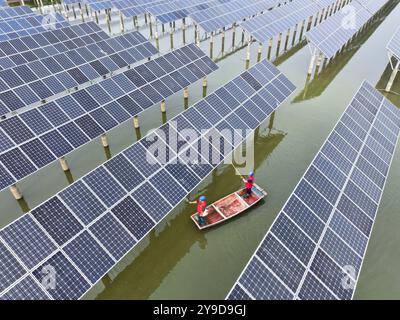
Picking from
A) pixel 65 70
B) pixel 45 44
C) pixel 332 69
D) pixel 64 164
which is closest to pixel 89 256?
pixel 64 164

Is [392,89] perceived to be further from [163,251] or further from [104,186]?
[104,186]

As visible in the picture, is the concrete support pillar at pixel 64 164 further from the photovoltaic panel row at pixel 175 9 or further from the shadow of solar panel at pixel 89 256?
the photovoltaic panel row at pixel 175 9

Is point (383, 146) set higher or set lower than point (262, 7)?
lower

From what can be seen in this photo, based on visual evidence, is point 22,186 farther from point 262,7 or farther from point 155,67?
point 262,7

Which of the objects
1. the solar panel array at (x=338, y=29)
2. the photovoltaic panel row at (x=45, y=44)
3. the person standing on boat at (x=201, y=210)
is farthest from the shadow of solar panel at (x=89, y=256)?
the solar panel array at (x=338, y=29)

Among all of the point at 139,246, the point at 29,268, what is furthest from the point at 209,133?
the point at 29,268

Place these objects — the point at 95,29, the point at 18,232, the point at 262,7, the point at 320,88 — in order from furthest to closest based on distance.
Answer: the point at 262,7, the point at 95,29, the point at 320,88, the point at 18,232
